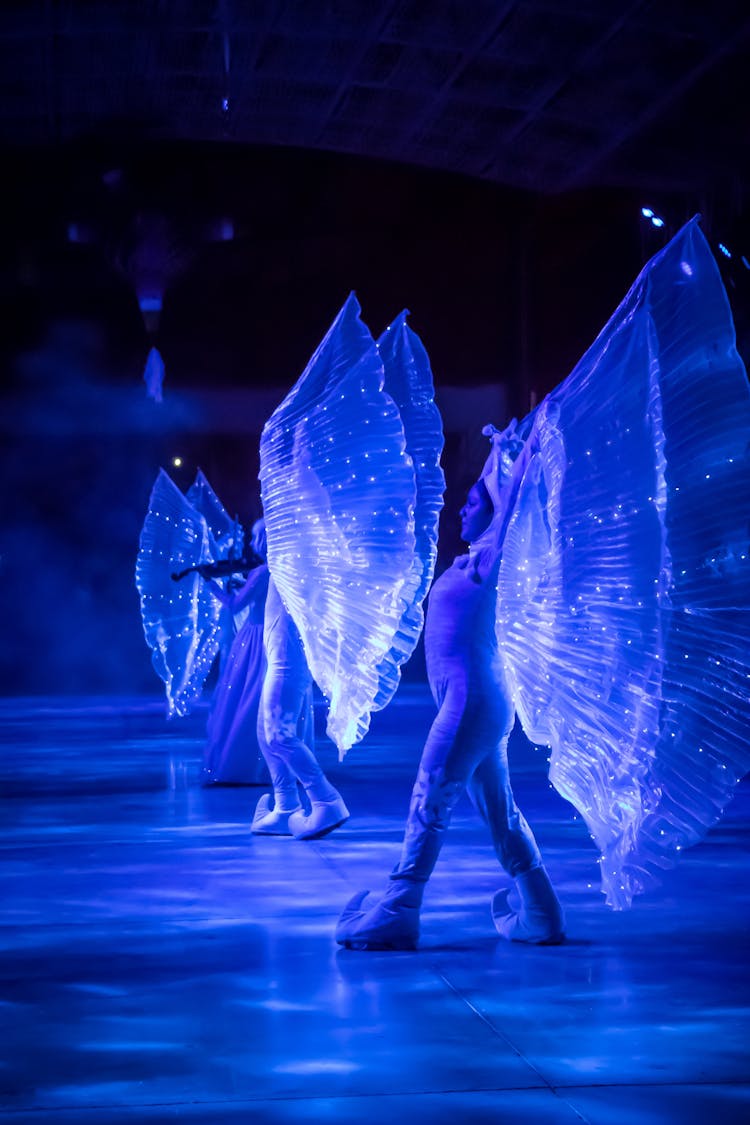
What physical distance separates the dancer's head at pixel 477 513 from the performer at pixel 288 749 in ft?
7.95

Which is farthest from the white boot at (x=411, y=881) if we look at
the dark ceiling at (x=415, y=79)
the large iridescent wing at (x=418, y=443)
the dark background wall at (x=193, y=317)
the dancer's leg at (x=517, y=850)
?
the dark background wall at (x=193, y=317)

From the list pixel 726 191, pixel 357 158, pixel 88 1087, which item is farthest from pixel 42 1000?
pixel 357 158

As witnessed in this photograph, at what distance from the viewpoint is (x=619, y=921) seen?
5016 mm

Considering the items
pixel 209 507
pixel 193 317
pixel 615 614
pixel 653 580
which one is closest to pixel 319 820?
pixel 615 614

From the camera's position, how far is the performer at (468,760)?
4.48 meters

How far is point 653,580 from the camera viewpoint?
12.9 ft

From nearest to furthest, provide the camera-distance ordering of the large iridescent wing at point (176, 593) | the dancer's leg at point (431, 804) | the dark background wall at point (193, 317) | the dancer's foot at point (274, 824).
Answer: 1. the dancer's leg at point (431, 804)
2. the dancer's foot at point (274, 824)
3. the large iridescent wing at point (176, 593)
4. the dark background wall at point (193, 317)

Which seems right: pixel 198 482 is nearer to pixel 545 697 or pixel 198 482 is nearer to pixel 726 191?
pixel 726 191

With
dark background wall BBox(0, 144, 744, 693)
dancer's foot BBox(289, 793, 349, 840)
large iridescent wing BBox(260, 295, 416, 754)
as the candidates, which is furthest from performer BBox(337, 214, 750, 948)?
dark background wall BBox(0, 144, 744, 693)

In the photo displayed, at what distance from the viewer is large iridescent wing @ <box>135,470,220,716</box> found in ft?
38.2

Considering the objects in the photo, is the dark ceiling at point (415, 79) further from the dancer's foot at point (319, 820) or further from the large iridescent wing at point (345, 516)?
the dancer's foot at point (319, 820)

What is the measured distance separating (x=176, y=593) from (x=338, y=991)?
8204 mm

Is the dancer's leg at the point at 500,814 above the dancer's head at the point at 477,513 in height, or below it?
below

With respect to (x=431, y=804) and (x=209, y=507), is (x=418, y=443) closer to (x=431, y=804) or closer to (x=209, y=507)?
(x=431, y=804)
